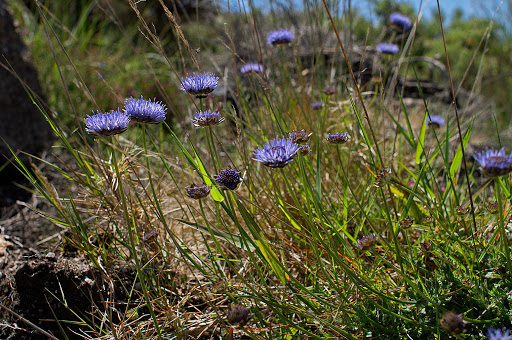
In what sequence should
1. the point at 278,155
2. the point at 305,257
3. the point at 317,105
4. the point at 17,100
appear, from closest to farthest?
the point at 278,155
the point at 305,257
the point at 317,105
the point at 17,100

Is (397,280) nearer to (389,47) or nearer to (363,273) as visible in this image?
(363,273)

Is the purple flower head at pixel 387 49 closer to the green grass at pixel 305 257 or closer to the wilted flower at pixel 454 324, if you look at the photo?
the green grass at pixel 305 257

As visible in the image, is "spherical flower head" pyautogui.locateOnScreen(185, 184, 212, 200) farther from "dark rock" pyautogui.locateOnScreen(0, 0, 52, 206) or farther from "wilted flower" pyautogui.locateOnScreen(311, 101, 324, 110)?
"dark rock" pyautogui.locateOnScreen(0, 0, 52, 206)

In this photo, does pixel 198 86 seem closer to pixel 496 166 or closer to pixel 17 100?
pixel 496 166

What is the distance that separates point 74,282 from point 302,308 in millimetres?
597

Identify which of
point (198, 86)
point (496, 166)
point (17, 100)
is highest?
point (17, 100)

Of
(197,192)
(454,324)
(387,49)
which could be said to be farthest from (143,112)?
(387,49)

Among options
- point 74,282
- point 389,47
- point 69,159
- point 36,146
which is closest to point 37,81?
point 36,146

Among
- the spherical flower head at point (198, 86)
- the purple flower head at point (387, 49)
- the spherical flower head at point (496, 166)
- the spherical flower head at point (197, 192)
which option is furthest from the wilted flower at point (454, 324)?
the purple flower head at point (387, 49)

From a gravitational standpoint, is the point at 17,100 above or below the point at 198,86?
above

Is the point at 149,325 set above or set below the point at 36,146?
below

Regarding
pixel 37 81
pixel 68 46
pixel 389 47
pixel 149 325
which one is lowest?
pixel 149 325

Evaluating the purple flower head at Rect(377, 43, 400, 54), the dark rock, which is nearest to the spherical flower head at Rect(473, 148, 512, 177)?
the purple flower head at Rect(377, 43, 400, 54)

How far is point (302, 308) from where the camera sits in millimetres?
1032
